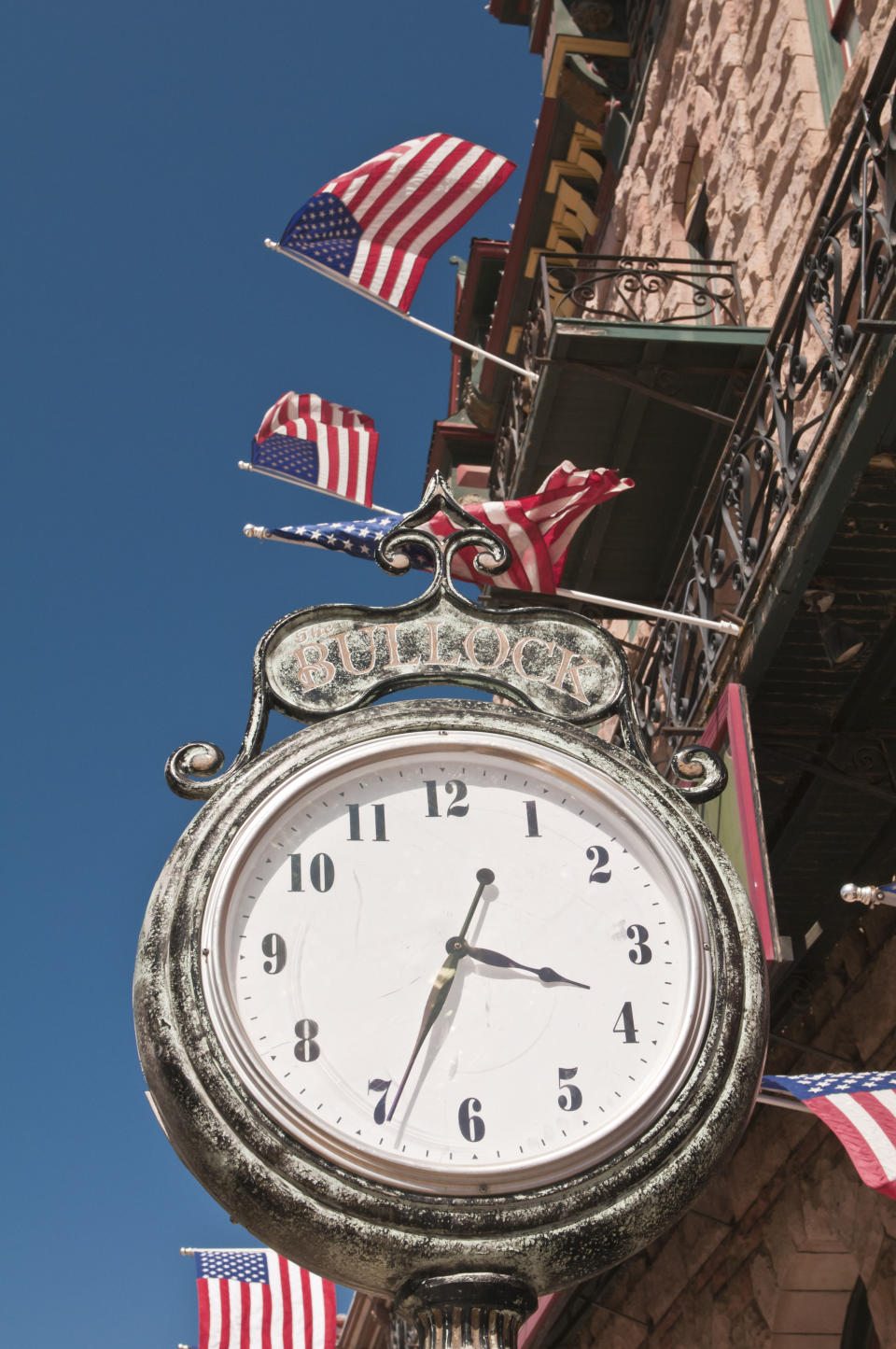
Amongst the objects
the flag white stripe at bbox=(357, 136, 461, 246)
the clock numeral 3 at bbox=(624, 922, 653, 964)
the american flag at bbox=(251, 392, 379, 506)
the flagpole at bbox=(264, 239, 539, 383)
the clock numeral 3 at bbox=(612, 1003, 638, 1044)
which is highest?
the flag white stripe at bbox=(357, 136, 461, 246)

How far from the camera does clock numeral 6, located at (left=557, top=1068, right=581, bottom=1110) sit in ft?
7.62

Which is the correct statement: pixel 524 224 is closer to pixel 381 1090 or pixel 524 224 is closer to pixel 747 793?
pixel 747 793

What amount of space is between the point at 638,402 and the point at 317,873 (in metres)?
8.06

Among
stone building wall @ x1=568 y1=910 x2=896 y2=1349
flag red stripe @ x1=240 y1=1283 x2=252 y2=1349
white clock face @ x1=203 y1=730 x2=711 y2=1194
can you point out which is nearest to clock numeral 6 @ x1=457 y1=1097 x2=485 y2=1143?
white clock face @ x1=203 y1=730 x2=711 y2=1194

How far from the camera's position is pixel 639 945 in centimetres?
255

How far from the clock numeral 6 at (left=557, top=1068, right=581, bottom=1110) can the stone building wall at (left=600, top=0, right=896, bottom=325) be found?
7.10m

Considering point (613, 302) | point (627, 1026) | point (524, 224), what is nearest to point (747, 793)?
point (627, 1026)

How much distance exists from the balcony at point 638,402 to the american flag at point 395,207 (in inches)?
33.1

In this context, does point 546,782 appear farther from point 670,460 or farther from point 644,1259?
point 670,460

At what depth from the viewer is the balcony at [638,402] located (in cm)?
949

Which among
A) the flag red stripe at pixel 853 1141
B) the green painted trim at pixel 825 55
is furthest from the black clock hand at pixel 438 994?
the green painted trim at pixel 825 55

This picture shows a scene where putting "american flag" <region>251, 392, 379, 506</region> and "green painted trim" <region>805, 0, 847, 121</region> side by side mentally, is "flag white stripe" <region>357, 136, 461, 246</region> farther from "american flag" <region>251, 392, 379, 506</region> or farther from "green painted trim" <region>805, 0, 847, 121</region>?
"green painted trim" <region>805, 0, 847, 121</region>

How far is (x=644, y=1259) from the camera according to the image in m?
8.31

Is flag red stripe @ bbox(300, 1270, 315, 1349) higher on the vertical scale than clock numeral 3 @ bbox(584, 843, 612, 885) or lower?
lower
